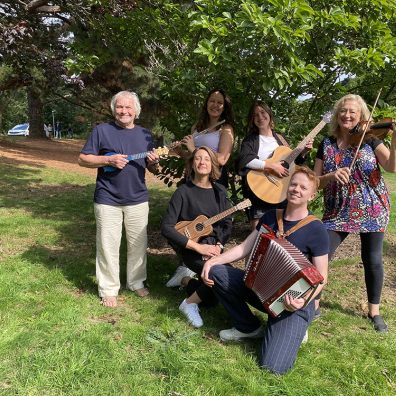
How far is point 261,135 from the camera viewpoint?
4.13 metres

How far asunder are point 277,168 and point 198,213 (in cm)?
83

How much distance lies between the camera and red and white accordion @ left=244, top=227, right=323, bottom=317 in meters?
2.86

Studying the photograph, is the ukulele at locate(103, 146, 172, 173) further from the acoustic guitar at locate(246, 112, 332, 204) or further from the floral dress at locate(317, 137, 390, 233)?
the floral dress at locate(317, 137, 390, 233)

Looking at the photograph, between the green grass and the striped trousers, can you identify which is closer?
the green grass

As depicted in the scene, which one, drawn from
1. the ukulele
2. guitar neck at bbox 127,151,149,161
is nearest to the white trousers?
the ukulele

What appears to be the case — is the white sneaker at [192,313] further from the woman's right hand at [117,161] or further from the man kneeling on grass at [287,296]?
the woman's right hand at [117,161]

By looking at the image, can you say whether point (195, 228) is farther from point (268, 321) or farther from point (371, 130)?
point (371, 130)

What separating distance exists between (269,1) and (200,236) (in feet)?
6.55

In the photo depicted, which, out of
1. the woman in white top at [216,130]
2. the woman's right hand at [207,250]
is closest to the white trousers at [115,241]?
the woman's right hand at [207,250]

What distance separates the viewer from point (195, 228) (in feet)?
12.6

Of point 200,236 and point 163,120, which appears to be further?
point 163,120

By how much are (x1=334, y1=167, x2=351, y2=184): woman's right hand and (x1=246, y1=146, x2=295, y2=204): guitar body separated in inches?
26.4

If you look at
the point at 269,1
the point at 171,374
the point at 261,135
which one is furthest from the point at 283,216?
the point at 269,1

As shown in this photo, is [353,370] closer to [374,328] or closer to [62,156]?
[374,328]
